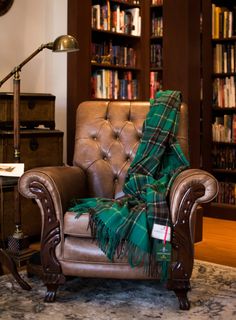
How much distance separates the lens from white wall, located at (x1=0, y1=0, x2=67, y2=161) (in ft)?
13.9

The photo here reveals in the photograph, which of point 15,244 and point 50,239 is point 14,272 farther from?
point 15,244

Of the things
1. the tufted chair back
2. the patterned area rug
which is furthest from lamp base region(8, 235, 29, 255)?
the tufted chair back

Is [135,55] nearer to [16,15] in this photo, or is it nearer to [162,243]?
[16,15]

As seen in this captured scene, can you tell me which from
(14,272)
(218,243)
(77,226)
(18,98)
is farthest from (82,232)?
(218,243)

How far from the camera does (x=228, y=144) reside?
15.8 ft

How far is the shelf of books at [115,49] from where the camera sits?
15.0 ft

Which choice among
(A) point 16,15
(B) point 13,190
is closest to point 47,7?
(A) point 16,15

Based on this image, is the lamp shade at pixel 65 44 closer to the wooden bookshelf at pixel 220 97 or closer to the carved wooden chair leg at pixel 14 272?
the carved wooden chair leg at pixel 14 272

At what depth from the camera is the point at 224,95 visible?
4.79 metres

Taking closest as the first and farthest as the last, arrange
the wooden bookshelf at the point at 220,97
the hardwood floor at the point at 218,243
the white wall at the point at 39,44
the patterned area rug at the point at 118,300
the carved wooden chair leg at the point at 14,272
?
the patterned area rug at the point at 118,300 → the carved wooden chair leg at the point at 14,272 → the hardwood floor at the point at 218,243 → the white wall at the point at 39,44 → the wooden bookshelf at the point at 220,97

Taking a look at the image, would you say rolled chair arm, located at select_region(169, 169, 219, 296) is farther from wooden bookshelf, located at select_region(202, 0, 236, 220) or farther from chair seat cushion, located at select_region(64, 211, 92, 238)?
wooden bookshelf, located at select_region(202, 0, 236, 220)

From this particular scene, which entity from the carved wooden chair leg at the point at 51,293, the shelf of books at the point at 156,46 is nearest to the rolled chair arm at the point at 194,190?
the carved wooden chair leg at the point at 51,293

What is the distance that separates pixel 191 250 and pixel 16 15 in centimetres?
256

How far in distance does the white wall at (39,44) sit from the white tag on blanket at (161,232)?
209 centimetres
